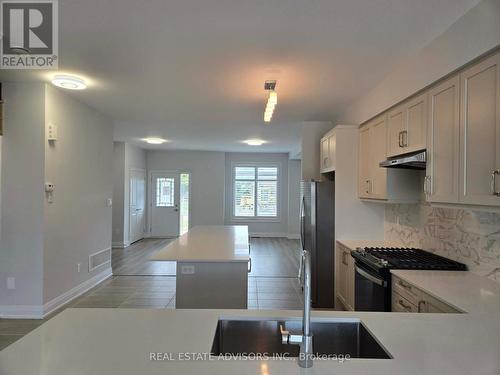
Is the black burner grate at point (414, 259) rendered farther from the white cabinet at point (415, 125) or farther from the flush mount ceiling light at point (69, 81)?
the flush mount ceiling light at point (69, 81)

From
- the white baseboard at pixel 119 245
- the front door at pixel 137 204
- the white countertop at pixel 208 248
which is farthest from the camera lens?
the front door at pixel 137 204

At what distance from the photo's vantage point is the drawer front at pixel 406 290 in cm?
204

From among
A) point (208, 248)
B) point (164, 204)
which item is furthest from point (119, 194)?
point (208, 248)

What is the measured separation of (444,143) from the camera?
7.00 feet

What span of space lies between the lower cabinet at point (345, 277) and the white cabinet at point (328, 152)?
101cm

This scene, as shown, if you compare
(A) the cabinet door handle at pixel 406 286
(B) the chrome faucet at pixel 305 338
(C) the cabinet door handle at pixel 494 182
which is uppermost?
(C) the cabinet door handle at pixel 494 182

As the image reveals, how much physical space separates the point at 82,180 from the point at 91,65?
1.94 metres

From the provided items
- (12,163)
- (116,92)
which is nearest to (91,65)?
A: (116,92)

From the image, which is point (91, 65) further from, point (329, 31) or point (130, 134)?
point (130, 134)

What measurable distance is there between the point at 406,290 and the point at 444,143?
3.34ft

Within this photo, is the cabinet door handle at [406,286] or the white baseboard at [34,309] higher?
the cabinet door handle at [406,286]

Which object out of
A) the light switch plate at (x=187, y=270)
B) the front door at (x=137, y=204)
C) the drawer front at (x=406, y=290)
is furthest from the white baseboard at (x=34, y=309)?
the front door at (x=137, y=204)

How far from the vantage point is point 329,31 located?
2.22 meters

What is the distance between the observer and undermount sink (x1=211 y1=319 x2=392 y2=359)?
1385mm
